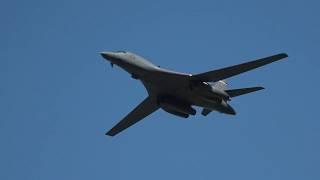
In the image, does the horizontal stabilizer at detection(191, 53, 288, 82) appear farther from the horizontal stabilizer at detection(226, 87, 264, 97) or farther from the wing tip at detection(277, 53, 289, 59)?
the horizontal stabilizer at detection(226, 87, 264, 97)

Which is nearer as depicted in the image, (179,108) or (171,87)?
(171,87)

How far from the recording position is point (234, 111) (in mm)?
58125

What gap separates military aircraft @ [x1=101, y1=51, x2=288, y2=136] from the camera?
5475 centimetres

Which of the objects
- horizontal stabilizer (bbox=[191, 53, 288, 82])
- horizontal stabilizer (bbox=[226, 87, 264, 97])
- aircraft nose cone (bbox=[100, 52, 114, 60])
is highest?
aircraft nose cone (bbox=[100, 52, 114, 60])

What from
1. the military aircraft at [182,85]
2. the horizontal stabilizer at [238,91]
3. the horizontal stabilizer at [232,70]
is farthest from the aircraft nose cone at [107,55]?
the horizontal stabilizer at [238,91]

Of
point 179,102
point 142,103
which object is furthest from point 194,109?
point 142,103

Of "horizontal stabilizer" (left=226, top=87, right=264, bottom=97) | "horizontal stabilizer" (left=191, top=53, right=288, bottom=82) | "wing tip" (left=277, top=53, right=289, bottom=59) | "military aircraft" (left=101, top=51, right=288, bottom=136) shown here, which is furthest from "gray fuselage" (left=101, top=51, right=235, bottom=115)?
"wing tip" (left=277, top=53, right=289, bottom=59)

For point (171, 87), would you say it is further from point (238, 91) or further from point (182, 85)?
point (238, 91)

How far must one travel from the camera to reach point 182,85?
55.5 metres

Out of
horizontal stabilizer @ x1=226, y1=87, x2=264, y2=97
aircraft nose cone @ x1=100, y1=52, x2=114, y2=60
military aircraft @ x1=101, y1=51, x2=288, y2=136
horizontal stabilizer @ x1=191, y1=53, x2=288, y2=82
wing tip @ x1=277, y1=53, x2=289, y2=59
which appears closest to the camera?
wing tip @ x1=277, y1=53, x2=289, y2=59

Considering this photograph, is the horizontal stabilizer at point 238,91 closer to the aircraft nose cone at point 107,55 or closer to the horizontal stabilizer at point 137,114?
the horizontal stabilizer at point 137,114

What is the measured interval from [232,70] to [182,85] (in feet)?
14.2

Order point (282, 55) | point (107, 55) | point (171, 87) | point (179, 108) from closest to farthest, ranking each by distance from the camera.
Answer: point (282, 55)
point (107, 55)
point (171, 87)
point (179, 108)

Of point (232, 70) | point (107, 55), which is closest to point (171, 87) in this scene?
point (232, 70)
